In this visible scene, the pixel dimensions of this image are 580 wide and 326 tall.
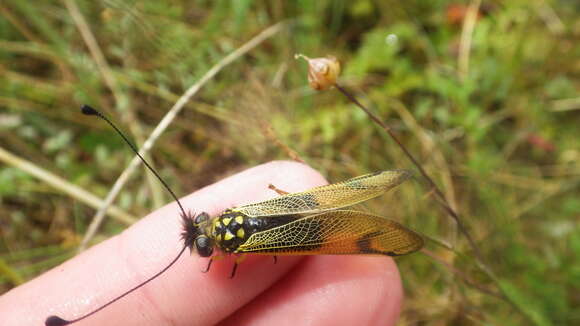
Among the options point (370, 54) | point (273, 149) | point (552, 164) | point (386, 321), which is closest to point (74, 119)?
point (273, 149)

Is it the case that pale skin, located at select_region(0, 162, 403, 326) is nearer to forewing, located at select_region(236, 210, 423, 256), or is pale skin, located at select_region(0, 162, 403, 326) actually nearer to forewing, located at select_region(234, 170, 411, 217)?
forewing, located at select_region(236, 210, 423, 256)

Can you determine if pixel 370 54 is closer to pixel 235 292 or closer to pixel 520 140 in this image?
pixel 520 140

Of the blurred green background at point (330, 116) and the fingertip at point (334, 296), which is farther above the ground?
the blurred green background at point (330, 116)

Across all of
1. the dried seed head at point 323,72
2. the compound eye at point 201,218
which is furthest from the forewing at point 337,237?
the dried seed head at point 323,72

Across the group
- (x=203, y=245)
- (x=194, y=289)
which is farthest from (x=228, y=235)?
(x=194, y=289)

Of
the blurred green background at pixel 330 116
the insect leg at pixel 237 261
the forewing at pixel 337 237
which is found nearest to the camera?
the forewing at pixel 337 237

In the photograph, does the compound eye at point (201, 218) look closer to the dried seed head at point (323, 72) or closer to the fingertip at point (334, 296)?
the fingertip at point (334, 296)
